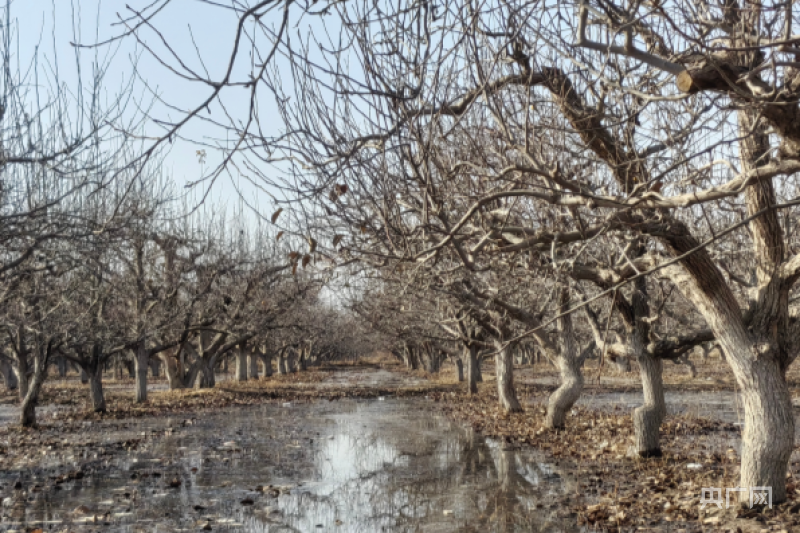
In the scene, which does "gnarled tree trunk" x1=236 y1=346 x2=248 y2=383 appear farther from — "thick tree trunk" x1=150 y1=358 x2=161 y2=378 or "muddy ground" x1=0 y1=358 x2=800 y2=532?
"thick tree trunk" x1=150 y1=358 x2=161 y2=378

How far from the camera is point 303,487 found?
11.0 meters

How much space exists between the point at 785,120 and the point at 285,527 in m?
6.68

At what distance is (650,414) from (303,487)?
623cm

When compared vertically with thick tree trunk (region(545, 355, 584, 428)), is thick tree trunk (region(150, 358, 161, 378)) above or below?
below

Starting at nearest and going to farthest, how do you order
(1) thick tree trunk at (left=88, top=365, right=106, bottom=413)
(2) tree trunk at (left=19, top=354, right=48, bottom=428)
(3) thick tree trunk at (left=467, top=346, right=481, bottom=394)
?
(2) tree trunk at (left=19, top=354, right=48, bottom=428)
(1) thick tree trunk at (left=88, top=365, right=106, bottom=413)
(3) thick tree trunk at (left=467, top=346, right=481, bottom=394)

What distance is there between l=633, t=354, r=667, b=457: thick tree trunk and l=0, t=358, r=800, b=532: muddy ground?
0.44 metres

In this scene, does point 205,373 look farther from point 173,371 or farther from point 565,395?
point 565,395

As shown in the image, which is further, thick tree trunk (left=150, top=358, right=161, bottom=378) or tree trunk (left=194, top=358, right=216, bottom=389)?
thick tree trunk (left=150, top=358, right=161, bottom=378)

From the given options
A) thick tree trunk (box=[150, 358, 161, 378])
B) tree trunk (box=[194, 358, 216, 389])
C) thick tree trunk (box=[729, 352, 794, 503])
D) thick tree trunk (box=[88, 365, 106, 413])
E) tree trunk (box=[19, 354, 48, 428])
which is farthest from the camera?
thick tree trunk (box=[150, 358, 161, 378])

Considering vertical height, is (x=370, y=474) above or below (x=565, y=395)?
below

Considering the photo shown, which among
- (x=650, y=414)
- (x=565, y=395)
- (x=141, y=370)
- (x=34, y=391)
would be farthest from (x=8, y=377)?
(x=650, y=414)

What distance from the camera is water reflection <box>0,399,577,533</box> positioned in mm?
8695

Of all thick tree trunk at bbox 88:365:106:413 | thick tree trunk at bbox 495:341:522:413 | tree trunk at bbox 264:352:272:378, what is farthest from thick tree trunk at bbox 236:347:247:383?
thick tree trunk at bbox 495:341:522:413

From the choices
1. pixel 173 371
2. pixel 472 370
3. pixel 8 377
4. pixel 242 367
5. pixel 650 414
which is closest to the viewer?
pixel 650 414
